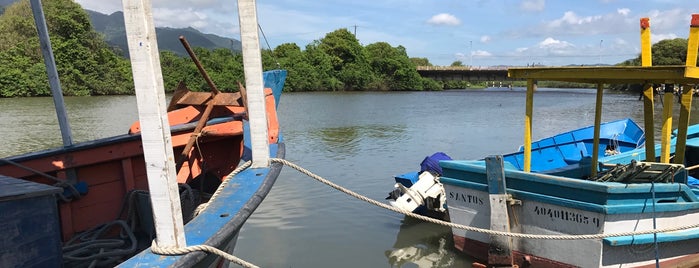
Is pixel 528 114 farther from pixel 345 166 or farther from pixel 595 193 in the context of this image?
pixel 345 166

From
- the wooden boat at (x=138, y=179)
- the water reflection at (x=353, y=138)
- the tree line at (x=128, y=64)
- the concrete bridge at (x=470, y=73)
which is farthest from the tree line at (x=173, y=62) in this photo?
the wooden boat at (x=138, y=179)

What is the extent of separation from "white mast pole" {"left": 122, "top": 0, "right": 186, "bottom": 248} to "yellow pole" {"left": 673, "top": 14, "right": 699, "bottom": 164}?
6.03 metres

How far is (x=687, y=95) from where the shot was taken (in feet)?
21.5

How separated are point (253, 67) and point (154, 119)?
108 centimetres

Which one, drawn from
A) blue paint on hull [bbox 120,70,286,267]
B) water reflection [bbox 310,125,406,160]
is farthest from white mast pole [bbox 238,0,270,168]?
water reflection [bbox 310,125,406,160]

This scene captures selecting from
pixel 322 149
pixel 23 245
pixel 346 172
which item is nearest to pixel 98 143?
pixel 23 245

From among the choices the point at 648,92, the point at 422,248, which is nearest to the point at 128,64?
the point at 422,248

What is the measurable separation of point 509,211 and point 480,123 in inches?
926

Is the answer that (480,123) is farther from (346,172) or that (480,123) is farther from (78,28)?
(78,28)

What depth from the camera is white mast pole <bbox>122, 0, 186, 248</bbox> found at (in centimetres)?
236

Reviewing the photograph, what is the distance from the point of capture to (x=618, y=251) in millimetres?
5781

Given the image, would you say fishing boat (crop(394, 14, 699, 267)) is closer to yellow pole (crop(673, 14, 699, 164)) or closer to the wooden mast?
yellow pole (crop(673, 14, 699, 164))

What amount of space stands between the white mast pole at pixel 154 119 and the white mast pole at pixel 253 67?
0.97 metres

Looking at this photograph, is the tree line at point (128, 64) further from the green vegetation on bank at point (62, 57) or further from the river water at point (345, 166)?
the river water at point (345, 166)
